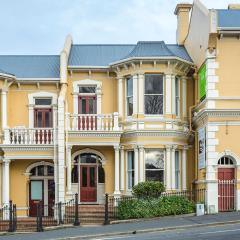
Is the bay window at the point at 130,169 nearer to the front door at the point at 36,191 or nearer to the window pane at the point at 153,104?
the window pane at the point at 153,104

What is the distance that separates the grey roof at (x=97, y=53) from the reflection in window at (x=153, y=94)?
2906 millimetres

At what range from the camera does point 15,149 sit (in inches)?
1255

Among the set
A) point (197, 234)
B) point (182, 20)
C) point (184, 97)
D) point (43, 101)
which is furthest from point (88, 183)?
point (197, 234)

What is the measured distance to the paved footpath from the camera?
77.8 feet

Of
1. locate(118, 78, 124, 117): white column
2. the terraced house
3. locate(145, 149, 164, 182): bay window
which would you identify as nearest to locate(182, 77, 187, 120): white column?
the terraced house

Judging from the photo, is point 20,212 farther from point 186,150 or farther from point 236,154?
point 236,154

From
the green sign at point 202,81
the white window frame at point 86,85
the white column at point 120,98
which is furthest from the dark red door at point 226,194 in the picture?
the white window frame at point 86,85

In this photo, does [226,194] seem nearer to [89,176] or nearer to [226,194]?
[226,194]

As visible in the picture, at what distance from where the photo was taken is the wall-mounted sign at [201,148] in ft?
96.4

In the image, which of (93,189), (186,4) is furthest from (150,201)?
(186,4)

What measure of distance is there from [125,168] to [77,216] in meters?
5.05

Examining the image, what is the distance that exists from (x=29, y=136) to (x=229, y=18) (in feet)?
36.0

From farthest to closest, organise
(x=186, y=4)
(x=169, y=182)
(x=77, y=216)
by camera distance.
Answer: (x=186, y=4) → (x=169, y=182) → (x=77, y=216)

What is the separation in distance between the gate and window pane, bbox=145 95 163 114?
5.06 m
